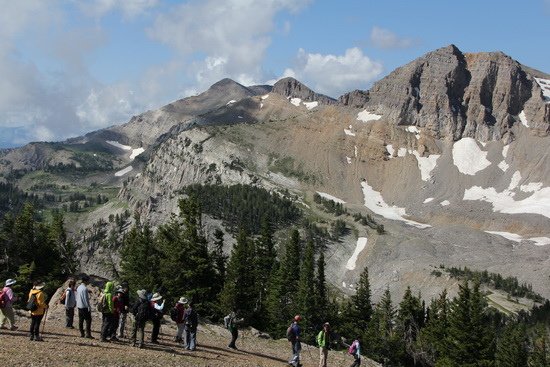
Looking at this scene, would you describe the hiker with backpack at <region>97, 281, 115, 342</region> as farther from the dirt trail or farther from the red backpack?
the red backpack

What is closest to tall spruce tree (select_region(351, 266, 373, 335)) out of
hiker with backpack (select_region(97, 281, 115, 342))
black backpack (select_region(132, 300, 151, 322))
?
hiker with backpack (select_region(97, 281, 115, 342))

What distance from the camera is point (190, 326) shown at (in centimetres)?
2861

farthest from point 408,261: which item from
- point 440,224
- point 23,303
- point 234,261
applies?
point 23,303

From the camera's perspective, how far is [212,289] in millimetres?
61781

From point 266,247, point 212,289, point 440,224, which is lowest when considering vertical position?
point 212,289

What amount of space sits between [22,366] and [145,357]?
5.67 meters

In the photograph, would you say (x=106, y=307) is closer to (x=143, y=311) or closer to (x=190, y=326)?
(x=143, y=311)

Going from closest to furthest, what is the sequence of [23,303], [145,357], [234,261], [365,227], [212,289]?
[145,357] → [23,303] → [212,289] → [234,261] → [365,227]

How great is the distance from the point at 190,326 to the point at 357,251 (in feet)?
437

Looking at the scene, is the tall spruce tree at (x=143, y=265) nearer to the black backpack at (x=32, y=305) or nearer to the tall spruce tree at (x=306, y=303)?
A: the tall spruce tree at (x=306, y=303)

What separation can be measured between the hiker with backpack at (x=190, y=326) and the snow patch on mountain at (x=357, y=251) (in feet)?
402

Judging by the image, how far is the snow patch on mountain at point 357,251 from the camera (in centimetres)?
15025

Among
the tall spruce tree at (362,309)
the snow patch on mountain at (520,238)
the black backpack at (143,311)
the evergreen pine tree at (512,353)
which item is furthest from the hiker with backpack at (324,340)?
the snow patch on mountain at (520,238)

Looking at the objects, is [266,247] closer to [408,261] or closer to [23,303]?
[23,303]
